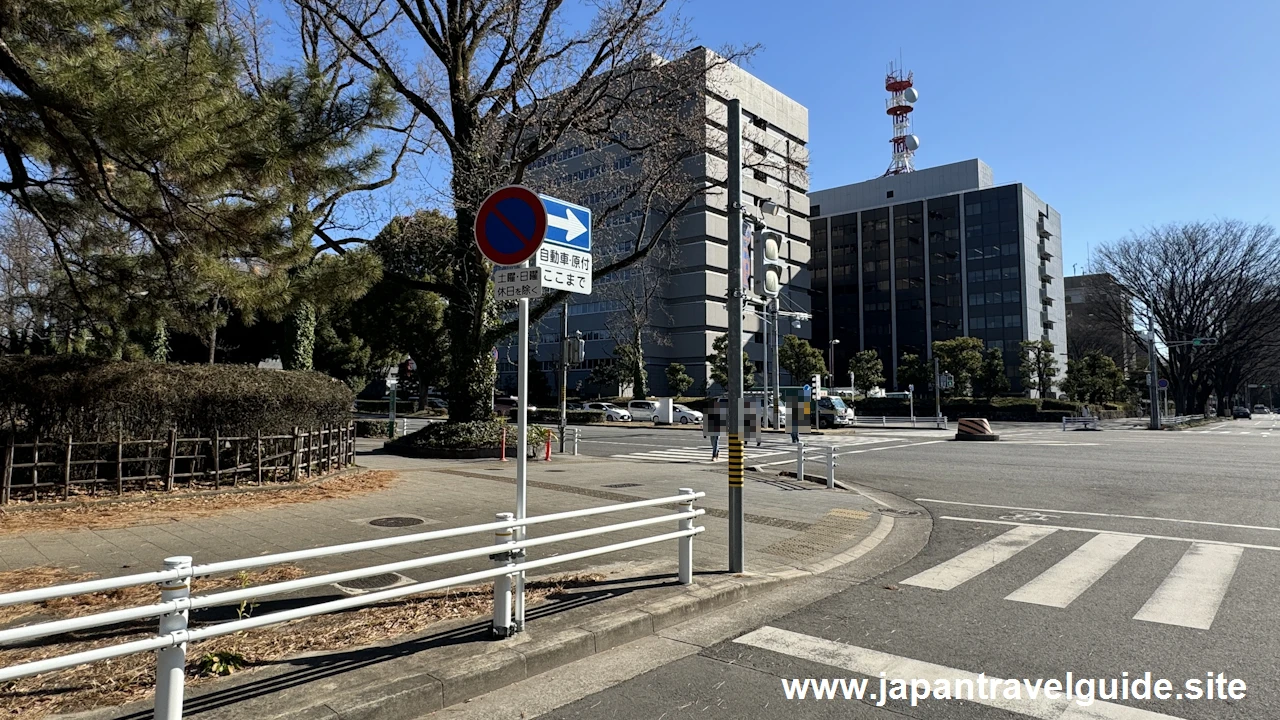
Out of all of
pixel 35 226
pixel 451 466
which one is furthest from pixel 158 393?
pixel 35 226

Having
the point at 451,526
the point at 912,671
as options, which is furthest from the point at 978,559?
the point at 451,526

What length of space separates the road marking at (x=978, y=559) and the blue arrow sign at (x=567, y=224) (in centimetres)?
440

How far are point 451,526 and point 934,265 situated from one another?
266 ft

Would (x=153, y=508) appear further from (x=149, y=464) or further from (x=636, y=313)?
(x=636, y=313)

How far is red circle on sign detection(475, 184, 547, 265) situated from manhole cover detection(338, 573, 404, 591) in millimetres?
3064

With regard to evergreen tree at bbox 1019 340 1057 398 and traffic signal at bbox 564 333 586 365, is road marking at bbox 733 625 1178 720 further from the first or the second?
evergreen tree at bbox 1019 340 1057 398

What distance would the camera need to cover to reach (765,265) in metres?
6.69

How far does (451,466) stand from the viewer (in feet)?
53.3

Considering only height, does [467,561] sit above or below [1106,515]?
above

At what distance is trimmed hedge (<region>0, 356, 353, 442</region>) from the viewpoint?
9.48 m

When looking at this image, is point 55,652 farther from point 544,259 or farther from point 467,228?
point 467,228

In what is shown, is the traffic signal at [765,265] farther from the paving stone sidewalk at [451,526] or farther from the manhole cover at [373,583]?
the manhole cover at [373,583]

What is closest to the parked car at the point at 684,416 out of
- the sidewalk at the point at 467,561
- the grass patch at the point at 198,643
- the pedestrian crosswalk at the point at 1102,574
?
the sidewalk at the point at 467,561

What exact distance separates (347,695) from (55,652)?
206 cm
